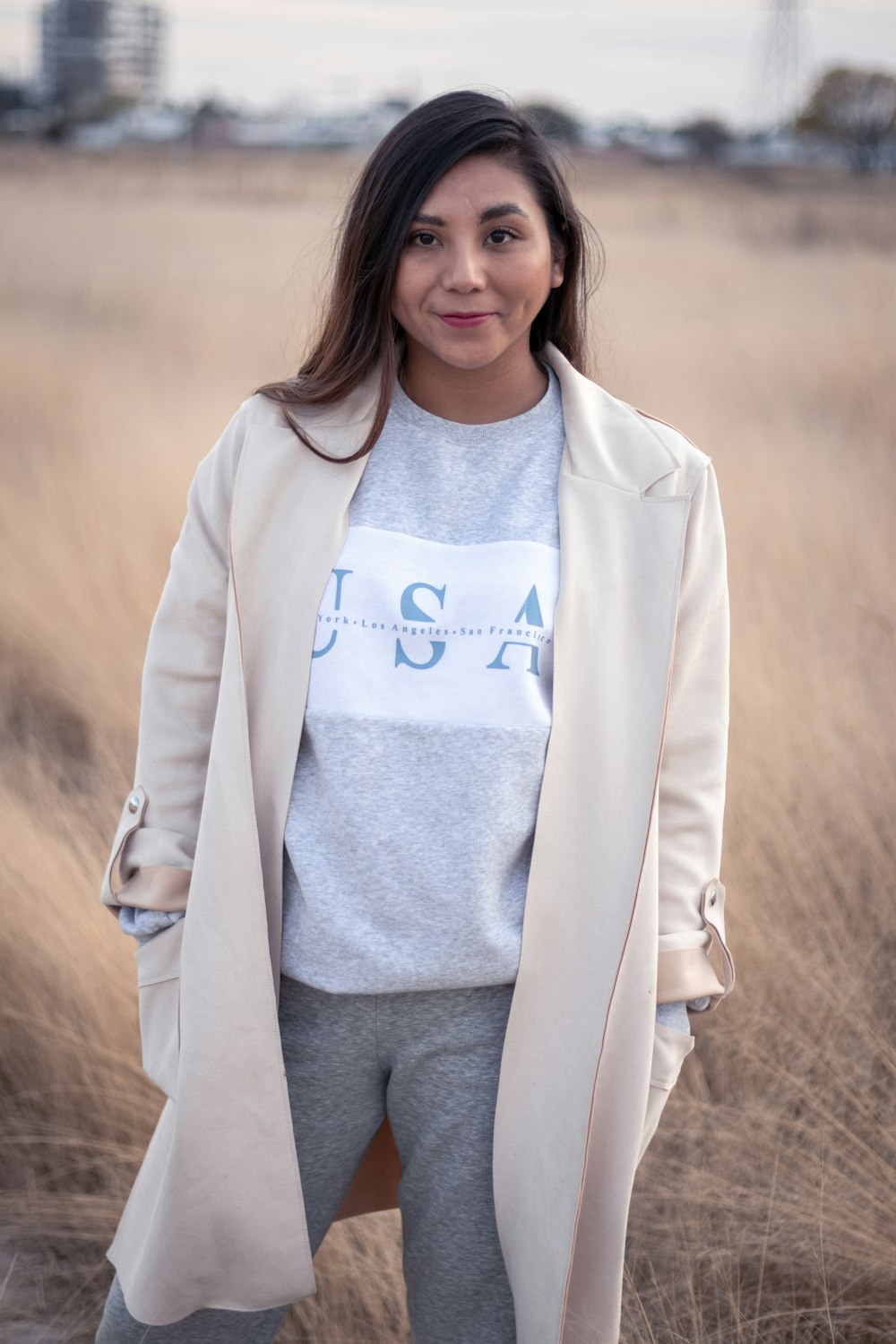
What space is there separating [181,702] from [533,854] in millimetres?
510

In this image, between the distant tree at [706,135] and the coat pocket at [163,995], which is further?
the distant tree at [706,135]

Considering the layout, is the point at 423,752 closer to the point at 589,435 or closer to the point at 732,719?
the point at 589,435

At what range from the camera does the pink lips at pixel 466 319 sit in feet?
4.70

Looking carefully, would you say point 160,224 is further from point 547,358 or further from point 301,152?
point 547,358

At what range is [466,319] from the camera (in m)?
1.44

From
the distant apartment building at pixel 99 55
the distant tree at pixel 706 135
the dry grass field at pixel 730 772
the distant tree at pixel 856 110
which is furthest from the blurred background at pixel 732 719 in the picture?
the distant apartment building at pixel 99 55

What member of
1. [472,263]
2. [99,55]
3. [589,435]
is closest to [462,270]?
[472,263]

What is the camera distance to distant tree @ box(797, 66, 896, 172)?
11477 millimetres

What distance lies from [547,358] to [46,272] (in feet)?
25.6

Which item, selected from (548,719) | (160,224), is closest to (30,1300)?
(548,719)

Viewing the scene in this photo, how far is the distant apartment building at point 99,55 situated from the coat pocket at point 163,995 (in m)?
12.9

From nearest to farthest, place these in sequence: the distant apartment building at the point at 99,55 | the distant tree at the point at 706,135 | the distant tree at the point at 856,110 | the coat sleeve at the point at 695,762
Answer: the coat sleeve at the point at 695,762
the distant tree at the point at 856,110
the distant tree at the point at 706,135
the distant apartment building at the point at 99,55

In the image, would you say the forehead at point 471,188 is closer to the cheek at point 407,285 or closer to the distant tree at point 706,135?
the cheek at point 407,285

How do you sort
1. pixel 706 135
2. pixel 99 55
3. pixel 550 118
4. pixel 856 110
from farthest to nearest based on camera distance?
pixel 99 55
pixel 706 135
pixel 856 110
pixel 550 118
